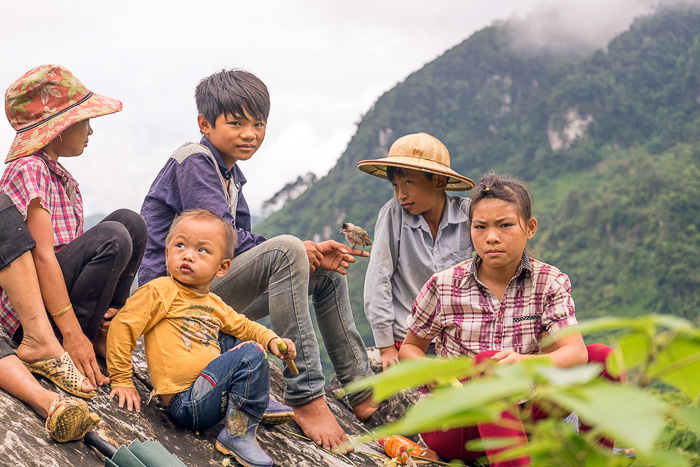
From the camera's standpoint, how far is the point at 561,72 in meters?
89.6

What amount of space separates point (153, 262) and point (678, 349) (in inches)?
129

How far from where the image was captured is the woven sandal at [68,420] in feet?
7.26

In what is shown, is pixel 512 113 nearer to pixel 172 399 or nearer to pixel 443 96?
pixel 443 96

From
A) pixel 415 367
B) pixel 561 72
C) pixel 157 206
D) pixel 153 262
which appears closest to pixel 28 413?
pixel 153 262

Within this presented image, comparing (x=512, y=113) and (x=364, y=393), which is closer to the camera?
(x=364, y=393)

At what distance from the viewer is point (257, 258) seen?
11.0 feet

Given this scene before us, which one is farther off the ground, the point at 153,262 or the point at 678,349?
the point at 678,349

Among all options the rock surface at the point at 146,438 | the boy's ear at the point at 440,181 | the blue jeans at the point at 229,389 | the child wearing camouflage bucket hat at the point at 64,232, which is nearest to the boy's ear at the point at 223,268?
the child wearing camouflage bucket hat at the point at 64,232

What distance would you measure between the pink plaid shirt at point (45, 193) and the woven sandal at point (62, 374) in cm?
29

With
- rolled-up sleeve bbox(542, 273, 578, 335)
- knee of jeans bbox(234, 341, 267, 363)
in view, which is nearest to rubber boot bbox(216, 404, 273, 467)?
knee of jeans bbox(234, 341, 267, 363)

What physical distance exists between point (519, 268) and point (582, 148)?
8097 cm

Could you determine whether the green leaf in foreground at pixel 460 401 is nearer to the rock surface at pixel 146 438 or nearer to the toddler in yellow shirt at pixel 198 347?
the rock surface at pixel 146 438

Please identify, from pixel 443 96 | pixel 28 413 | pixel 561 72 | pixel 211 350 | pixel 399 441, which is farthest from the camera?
pixel 443 96

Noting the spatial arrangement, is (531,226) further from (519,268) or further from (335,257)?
A: (335,257)
